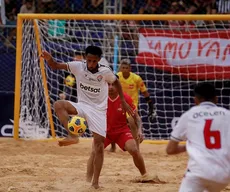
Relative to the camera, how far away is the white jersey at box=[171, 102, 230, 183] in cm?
602

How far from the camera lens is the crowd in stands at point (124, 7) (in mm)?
Answer: 17109

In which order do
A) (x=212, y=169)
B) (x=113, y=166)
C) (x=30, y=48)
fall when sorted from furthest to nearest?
(x=30, y=48), (x=113, y=166), (x=212, y=169)

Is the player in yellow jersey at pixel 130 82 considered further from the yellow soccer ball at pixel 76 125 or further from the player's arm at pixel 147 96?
the yellow soccer ball at pixel 76 125

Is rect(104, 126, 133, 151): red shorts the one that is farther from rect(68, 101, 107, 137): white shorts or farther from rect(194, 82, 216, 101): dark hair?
rect(194, 82, 216, 101): dark hair

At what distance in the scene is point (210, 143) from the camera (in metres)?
6.05

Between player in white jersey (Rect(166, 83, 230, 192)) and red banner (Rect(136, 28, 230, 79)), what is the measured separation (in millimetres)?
9237

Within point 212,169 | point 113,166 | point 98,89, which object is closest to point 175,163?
point 113,166

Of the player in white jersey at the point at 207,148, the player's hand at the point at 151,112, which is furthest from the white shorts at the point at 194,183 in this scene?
the player's hand at the point at 151,112

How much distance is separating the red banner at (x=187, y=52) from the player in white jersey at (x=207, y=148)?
9.24 m

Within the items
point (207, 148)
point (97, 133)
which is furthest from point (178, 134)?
point (97, 133)

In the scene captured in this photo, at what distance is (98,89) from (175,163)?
3.47m

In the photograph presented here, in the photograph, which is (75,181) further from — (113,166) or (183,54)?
(183,54)

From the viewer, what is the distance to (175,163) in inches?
472

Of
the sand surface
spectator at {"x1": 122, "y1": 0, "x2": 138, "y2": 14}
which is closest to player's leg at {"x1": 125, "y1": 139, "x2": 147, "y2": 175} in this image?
the sand surface
